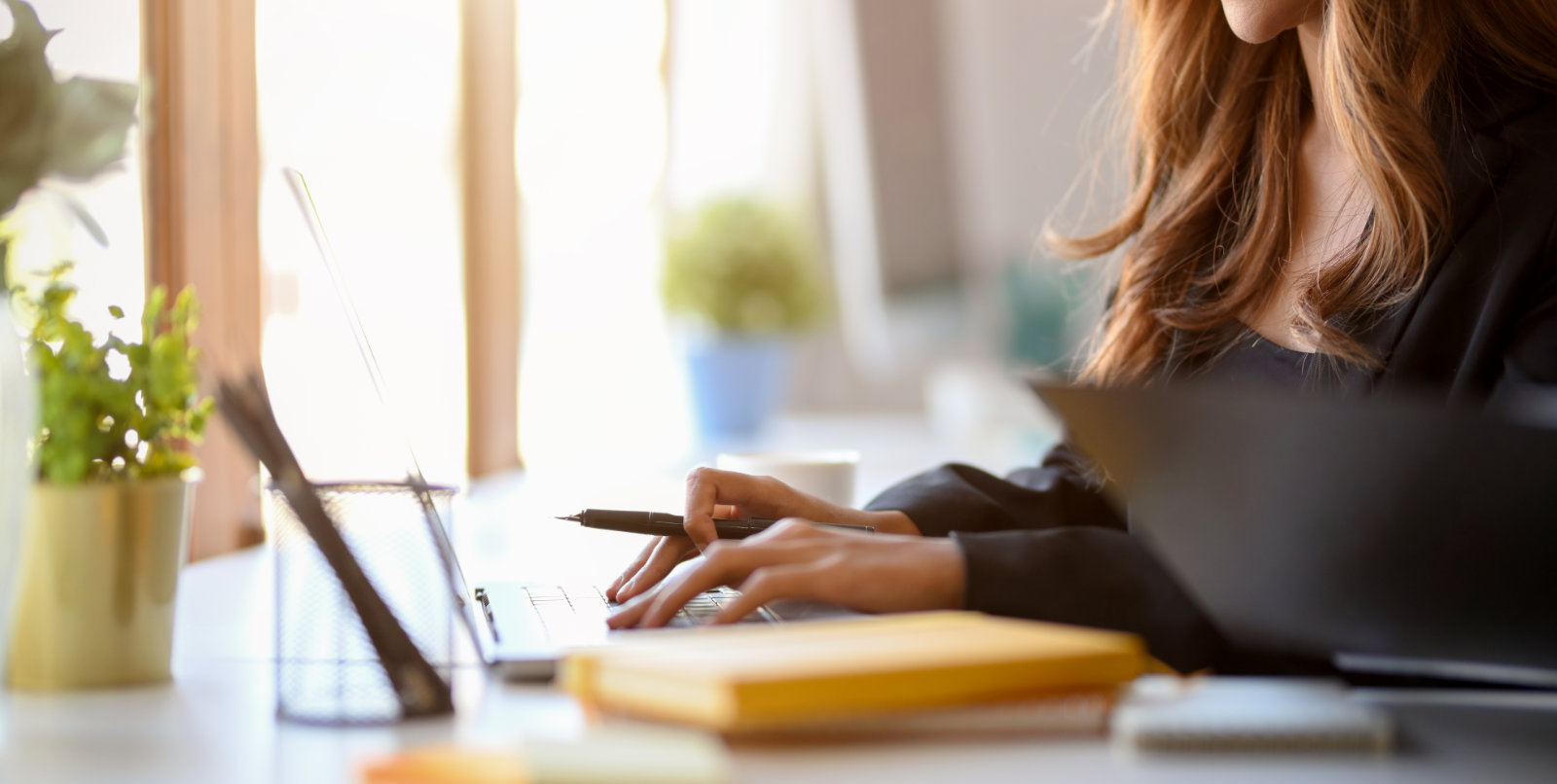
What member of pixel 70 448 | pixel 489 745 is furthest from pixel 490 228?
pixel 489 745

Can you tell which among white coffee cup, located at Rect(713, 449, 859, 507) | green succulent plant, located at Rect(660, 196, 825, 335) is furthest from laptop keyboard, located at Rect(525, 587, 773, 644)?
green succulent plant, located at Rect(660, 196, 825, 335)

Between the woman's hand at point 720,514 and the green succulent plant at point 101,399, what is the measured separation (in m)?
0.30

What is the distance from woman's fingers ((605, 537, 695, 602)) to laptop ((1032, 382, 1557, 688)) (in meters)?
0.36

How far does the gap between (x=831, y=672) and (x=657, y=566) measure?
401 millimetres

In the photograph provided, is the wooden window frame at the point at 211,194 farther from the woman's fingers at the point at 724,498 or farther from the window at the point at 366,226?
the woman's fingers at the point at 724,498

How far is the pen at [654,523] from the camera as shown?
36.6 inches

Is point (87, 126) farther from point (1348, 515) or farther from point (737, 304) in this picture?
point (737, 304)

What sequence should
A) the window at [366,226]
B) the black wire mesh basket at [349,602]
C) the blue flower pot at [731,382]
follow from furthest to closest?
the blue flower pot at [731,382] < the window at [366,226] < the black wire mesh basket at [349,602]

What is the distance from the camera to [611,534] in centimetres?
147

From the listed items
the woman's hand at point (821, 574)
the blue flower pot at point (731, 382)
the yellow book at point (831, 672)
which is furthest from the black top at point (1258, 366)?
the blue flower pot at point (731, 382)

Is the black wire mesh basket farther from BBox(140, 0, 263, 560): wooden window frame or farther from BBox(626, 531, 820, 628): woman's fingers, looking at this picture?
BBox(140, 0, 263, 560): wooden window frame

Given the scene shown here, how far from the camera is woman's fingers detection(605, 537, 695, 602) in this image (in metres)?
0.92

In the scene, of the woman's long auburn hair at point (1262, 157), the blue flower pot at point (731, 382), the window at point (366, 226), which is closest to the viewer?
the woman's long auburn hair at point (1262, 157)

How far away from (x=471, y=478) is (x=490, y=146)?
0.57 meters
